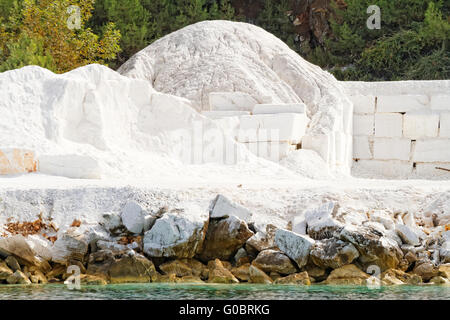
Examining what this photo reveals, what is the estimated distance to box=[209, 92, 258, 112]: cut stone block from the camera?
53.4 feet

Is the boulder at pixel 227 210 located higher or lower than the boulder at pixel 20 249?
higher

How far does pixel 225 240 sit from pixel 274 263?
30.2 inches

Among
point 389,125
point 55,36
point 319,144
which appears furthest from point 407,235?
point 55,36

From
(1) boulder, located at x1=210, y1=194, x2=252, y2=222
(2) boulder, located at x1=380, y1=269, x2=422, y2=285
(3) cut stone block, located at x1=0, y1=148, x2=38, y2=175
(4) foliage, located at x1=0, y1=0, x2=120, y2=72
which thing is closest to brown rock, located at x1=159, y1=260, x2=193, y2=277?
(1) boulder, located at x1=210, y1=194, x2=252, y2=222

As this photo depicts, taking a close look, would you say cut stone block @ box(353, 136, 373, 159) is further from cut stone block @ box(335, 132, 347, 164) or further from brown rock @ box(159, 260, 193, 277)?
brown rock @ box(159, 260, 193, 277)

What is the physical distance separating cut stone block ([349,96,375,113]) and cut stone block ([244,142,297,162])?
3.48m

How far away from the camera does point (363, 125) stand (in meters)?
17.8

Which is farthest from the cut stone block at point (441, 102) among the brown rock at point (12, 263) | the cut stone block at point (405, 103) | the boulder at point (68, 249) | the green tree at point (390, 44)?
the brown rock at point (12, 263)

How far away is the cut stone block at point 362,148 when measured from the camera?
58.4 feet

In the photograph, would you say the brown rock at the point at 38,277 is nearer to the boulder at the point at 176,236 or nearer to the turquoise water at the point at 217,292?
the turquoise water at the point at 217,292

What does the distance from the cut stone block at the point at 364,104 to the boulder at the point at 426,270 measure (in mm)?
8592

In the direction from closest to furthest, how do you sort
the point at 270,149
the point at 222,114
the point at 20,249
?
1. the point at 20,249
2. the point at 270,149
3. the point at 222,114

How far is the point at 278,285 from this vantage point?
9.09 m

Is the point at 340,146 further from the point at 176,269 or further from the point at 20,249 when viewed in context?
the point at 20,249
